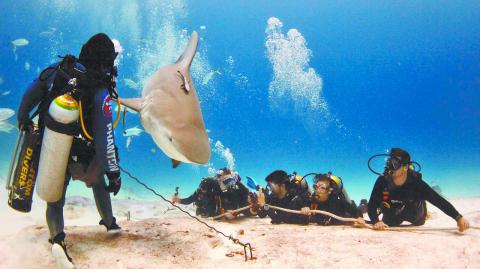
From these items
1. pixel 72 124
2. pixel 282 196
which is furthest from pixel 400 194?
pixel 72 124

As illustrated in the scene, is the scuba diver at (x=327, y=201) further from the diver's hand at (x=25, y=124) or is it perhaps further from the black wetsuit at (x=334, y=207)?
the diver's hand at (x=25, y=124)

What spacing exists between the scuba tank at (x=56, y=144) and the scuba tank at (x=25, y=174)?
0.81ft

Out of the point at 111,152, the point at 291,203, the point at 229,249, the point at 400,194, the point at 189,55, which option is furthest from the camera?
the point at 291,203

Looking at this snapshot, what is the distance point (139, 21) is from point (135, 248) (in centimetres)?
5052

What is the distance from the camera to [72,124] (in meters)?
2.54

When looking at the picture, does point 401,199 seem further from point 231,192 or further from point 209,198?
point 209,198

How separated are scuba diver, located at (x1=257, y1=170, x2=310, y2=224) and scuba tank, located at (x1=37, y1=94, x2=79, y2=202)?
413 cm

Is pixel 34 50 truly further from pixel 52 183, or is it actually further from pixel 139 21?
pixel 52 183

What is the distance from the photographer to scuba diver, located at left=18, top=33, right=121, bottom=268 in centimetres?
247

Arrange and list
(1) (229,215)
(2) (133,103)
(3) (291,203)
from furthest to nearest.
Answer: (3) (291,203), (1) (229,215), (2) (133,103)

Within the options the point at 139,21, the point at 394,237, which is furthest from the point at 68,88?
the point at 139,21

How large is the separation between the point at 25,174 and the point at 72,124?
0.67 metres

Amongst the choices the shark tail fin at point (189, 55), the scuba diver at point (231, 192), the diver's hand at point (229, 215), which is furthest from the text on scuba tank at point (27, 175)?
the scuba diver at point (231, 192)

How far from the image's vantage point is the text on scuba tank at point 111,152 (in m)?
2.56
